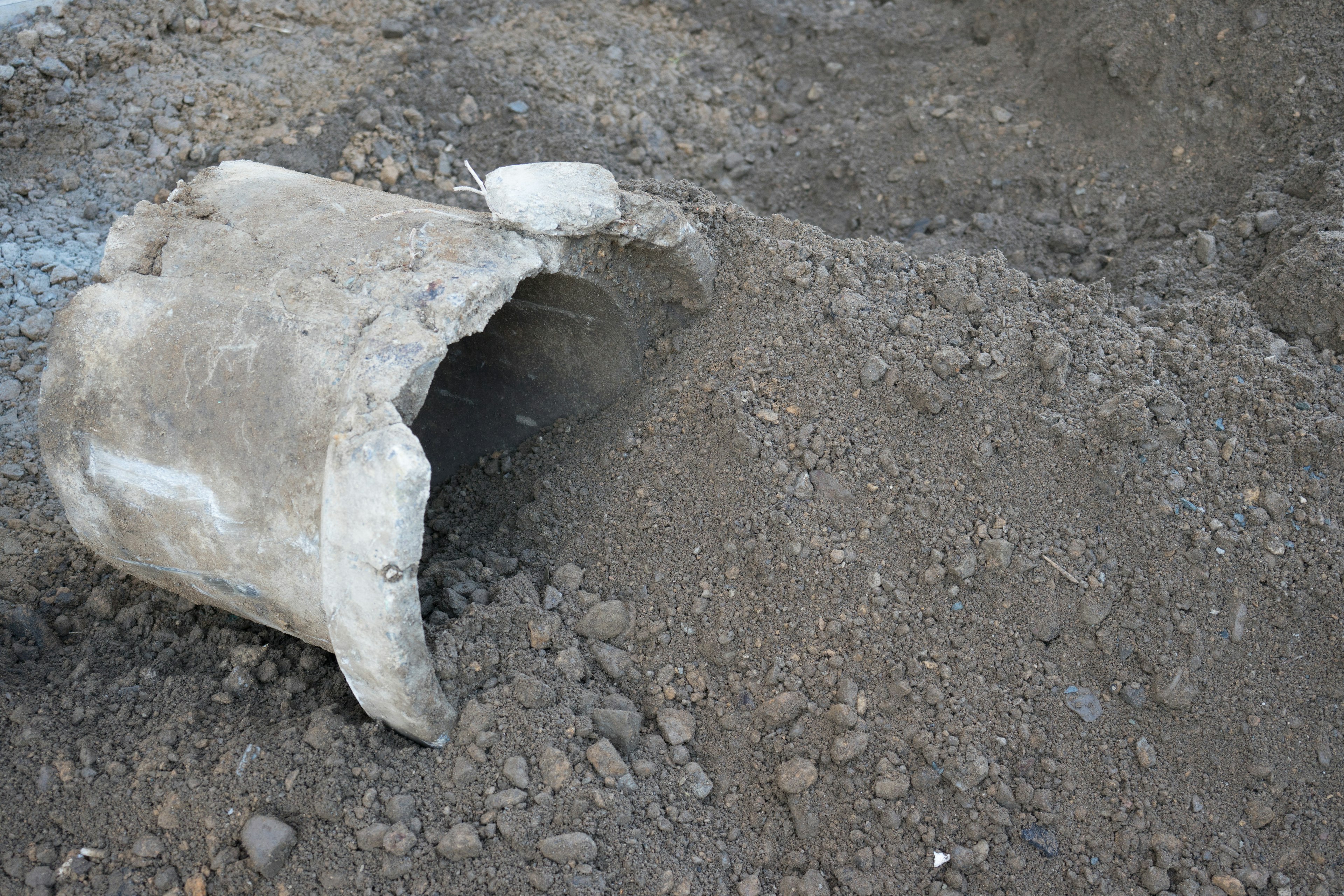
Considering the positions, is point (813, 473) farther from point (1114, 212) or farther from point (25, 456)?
point (25, 456)

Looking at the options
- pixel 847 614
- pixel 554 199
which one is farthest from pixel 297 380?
pixel 847 614

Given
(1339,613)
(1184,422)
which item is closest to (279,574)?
(1184,422)

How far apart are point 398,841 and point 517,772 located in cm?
31

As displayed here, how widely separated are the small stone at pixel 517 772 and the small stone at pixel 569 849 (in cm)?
15

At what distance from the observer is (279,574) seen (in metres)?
2.53

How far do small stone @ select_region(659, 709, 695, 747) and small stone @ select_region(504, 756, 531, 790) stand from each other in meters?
0.39

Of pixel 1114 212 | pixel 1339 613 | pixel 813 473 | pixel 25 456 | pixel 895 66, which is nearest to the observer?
pixel 1339 613

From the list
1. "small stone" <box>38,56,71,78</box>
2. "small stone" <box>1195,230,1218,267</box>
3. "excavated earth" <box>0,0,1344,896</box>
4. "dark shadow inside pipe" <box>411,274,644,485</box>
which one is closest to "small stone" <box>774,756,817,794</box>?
"excavated earth" <box>0,0,1344,896</box>

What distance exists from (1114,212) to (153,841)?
12.8 feet

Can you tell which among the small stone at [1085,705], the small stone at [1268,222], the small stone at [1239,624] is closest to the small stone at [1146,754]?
the small stone at [1085,705]

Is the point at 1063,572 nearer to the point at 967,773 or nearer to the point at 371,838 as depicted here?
the point at 967,773

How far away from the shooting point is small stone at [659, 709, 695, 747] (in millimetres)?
2713

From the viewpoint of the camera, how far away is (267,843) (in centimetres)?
241

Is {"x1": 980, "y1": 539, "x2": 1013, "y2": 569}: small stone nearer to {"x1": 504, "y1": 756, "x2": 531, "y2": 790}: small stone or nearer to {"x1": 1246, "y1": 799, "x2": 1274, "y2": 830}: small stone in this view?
{"x1": 1246, "y1": 799, "x2": 1274, "y2": 830}: small stone
